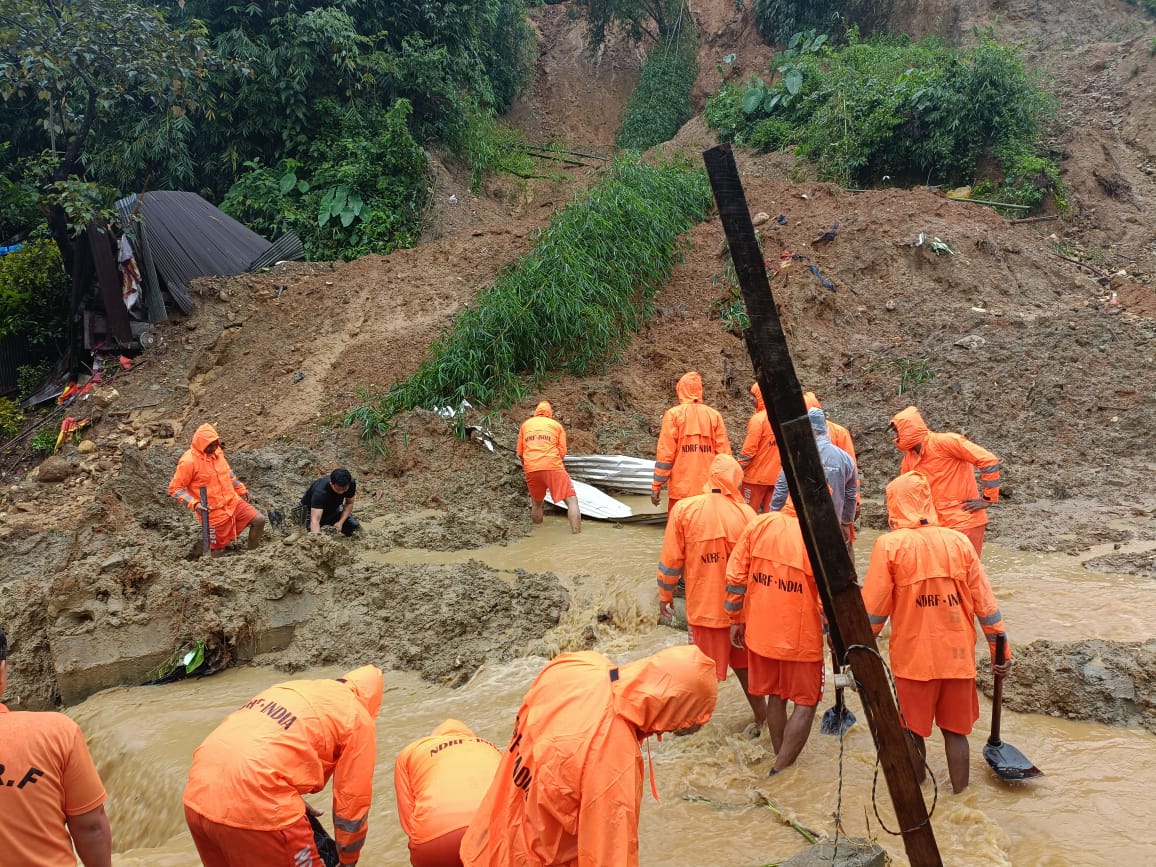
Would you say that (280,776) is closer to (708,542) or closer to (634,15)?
(708,542)

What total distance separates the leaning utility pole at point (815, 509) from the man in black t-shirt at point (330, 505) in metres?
6.06

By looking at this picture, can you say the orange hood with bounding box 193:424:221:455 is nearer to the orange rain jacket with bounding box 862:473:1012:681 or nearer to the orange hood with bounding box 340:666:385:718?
the orange hood with bounding box 340:666:385:718

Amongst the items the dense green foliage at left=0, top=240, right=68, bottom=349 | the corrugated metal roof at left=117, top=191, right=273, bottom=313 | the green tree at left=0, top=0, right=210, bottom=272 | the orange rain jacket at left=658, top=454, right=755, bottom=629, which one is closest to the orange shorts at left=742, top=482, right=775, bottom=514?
the orange rain jacket at left=658, top=454, right=755, bottom=629

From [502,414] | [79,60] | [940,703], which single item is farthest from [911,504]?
[79,60]

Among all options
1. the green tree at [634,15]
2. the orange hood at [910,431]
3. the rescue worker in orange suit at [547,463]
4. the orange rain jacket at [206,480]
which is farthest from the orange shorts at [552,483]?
the green tree at [634,15]

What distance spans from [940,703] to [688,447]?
10.9 feet

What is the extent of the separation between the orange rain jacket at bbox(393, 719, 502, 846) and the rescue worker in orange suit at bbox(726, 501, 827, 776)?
155 centimetres

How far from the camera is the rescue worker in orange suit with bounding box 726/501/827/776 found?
4078mm

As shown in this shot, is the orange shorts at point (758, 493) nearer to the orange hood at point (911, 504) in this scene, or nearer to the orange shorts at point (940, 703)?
the orange hood at point (911, 504)

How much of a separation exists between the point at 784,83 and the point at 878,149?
3.59 meters

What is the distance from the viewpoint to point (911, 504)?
404 centimetres

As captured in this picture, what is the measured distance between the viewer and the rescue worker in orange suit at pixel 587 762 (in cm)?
238

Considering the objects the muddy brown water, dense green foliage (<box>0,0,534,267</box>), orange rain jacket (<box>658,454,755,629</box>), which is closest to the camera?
the muddy brown water

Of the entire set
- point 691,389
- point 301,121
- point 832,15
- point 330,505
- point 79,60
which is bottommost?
point 330,505
